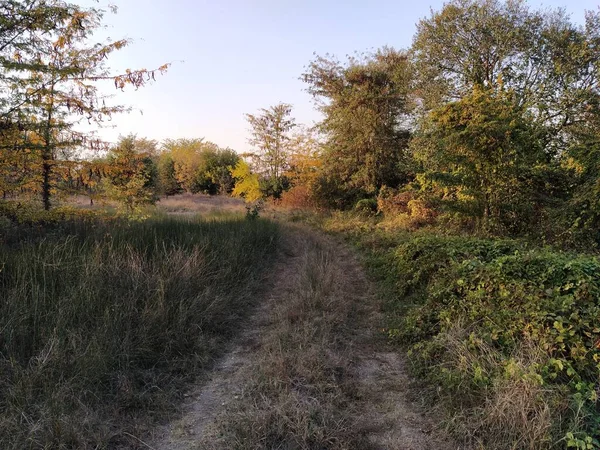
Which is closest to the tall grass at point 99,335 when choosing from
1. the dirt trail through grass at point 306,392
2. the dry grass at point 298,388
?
the dirt trail through grass at point 306,392

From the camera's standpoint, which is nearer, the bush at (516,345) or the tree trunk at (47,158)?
the bush at (516,345)

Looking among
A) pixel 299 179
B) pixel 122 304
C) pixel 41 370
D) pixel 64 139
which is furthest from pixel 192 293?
pixel 299 179

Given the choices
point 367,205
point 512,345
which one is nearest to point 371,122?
point 367,205

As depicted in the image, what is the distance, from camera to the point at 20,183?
7.56 meters

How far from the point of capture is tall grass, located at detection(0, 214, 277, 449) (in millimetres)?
2611

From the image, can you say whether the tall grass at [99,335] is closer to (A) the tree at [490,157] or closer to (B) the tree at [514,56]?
(A) the tree at [490,157]

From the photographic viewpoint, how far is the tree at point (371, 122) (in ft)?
53.8

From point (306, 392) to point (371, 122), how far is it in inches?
599

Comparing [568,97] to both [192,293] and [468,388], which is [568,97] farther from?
[192,293]

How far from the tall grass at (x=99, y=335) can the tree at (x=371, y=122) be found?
12395mm

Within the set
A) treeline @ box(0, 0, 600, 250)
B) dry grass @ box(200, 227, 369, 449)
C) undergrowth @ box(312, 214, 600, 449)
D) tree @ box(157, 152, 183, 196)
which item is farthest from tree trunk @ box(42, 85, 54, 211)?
tree @ box(157, 152, 183, 196)

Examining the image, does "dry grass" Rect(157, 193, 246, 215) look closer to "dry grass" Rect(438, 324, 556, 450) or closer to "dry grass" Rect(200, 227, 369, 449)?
"dry grass" Rect(200, 227, 369, 449)

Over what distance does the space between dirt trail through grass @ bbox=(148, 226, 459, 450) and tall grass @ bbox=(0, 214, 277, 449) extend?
38 cm

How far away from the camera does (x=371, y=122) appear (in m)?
16.4
